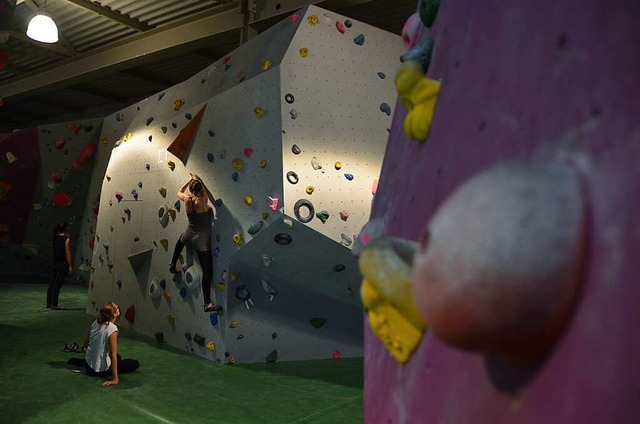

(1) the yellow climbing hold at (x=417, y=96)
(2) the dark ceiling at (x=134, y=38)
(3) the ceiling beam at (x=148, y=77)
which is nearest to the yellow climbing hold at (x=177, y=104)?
(2) the dark ceiling at (x=134, y=38)

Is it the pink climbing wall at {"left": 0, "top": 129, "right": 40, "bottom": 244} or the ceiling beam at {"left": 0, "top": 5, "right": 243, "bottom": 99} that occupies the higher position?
the ceiling beam at {"left": 0, "top": 5, "right": 243, "bottom": 99}

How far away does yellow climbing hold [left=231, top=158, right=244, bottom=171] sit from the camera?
4.69 m

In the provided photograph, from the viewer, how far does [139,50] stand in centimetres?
924

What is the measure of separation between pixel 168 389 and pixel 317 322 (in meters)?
1.58

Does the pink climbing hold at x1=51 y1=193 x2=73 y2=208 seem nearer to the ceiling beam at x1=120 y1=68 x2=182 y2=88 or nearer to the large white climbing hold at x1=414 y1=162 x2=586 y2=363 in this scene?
the ceiling beam at x1=120 y1=68 x2=182 y2=88

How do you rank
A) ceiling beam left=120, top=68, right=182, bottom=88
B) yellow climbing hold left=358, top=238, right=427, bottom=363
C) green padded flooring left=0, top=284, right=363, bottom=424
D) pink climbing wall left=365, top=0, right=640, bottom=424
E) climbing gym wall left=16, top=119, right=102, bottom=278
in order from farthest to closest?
ceiling beam left=120, top=68, right=182, bottom=88
climbing gym wall left=16, top=119, right=102, bottom=278
green padded flooring left=0, top=284, right=363, bottom=424
yellow climbing hold left=358, top=238, right=427, bottom=363
pink climbing wall left=365, top=0, right=640, bottom=424

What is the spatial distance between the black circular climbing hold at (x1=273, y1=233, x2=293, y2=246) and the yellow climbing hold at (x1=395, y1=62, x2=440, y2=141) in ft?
10.9

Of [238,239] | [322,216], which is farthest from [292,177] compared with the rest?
[238,239]

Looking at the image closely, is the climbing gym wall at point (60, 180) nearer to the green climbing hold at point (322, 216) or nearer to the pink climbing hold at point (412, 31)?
the green climbing hold at point (322, 216)

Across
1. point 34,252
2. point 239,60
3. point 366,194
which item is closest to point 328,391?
point 366,194

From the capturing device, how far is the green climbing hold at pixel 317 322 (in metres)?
5.12

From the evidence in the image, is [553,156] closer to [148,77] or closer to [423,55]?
[423,55]

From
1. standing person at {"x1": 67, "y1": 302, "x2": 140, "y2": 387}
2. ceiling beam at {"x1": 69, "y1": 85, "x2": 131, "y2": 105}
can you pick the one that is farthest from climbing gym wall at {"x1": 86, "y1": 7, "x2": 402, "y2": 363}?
ceiling beam at {"x1": 69, "y1": 85, "x2": 131, "y2": 105}

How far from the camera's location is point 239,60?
16.4 ft
